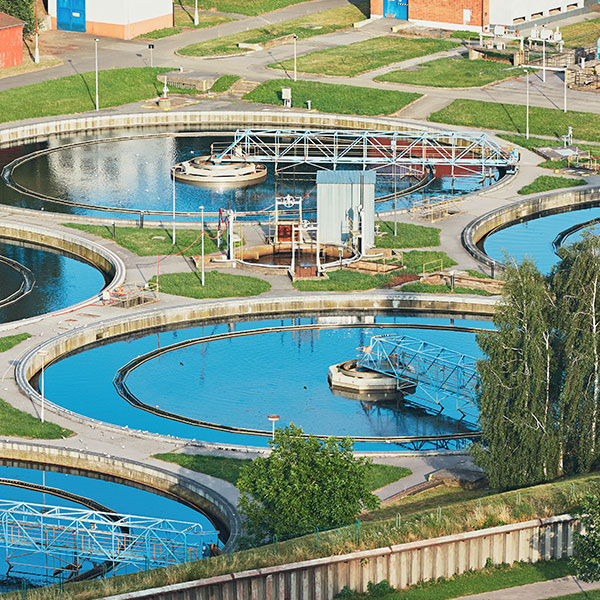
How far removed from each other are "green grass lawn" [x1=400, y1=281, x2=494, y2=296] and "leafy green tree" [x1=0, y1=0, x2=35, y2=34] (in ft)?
251

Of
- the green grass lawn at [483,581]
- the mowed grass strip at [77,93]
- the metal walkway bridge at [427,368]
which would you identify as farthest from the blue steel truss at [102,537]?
the mowed grass strip at [77,93]

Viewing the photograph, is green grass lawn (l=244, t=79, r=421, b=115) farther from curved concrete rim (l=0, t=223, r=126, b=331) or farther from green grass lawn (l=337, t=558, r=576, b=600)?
green grass lawn (l=337, t=558, r=576, b=600)

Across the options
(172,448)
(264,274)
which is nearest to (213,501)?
(172,448)

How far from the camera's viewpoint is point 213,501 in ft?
211

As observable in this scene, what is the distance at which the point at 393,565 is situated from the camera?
51656 millimetres

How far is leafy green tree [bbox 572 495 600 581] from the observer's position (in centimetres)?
4825

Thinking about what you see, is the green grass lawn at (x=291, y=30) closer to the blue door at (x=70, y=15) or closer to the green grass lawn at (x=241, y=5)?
the green grass lawn at (x=241, y=5)

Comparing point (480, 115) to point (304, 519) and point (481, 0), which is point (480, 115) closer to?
point (481, 0)

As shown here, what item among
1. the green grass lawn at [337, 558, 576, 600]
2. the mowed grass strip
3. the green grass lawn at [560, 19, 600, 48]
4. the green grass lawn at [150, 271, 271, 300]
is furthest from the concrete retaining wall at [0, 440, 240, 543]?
the green grass lawn at [560, 19, 600, 48]

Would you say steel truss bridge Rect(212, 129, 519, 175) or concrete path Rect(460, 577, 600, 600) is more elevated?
steel truss bridge Rect(212, 129, 519, 175)

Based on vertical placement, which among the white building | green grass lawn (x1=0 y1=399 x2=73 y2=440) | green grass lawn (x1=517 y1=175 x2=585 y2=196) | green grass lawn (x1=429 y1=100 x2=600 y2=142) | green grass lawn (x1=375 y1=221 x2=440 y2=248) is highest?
the white building

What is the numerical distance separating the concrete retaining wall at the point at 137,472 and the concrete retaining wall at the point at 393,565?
414 inches

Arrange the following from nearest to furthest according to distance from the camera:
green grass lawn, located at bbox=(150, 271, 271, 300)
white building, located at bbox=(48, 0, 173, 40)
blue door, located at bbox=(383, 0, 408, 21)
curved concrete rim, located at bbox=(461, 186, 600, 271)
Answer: green grass lawn, located at bbox=(150, 271, 271, 300) → curved concrete rim, located at bbox=(461, 186, 600, 271) → white building, located at bbox=(48, 0, 173, 40) → blue door, located at bbox=(383, 0, 408, 21)

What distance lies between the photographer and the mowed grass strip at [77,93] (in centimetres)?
14412
